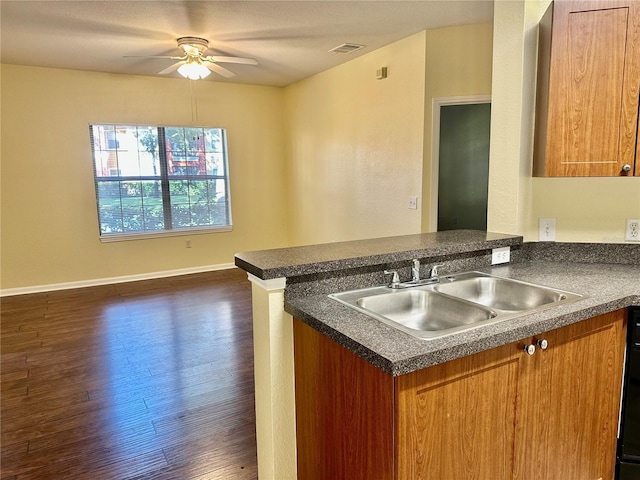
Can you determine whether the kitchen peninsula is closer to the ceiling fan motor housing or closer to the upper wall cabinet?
the upper wall cabinet

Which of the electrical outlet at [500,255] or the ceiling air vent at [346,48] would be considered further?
the ceiling air vent at [346,48]

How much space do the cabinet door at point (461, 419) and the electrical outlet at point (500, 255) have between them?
840 mm

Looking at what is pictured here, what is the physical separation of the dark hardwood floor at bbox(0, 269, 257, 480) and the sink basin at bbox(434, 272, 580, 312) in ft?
4.24

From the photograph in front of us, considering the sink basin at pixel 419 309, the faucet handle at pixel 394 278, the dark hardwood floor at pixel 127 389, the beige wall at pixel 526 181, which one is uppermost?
the beige wall at pixel 526 181

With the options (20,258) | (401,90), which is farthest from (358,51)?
(20,258)

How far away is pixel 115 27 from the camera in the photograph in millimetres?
3635

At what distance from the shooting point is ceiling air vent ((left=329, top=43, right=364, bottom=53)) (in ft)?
14.0

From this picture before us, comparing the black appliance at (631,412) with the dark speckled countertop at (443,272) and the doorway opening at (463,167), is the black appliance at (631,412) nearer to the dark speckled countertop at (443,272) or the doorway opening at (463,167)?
the dark speckled countertop at (443,272)

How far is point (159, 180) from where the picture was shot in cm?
580

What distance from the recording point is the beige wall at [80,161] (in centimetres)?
499

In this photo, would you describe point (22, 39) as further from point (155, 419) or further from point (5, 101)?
point (155, 419)

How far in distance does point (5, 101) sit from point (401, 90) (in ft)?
14.6

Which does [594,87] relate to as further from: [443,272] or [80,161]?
[80,161]

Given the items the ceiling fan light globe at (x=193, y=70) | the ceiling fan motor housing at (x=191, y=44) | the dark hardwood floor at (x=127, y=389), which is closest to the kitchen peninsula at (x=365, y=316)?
the dark hardwood floor at (x=127, y=389)
